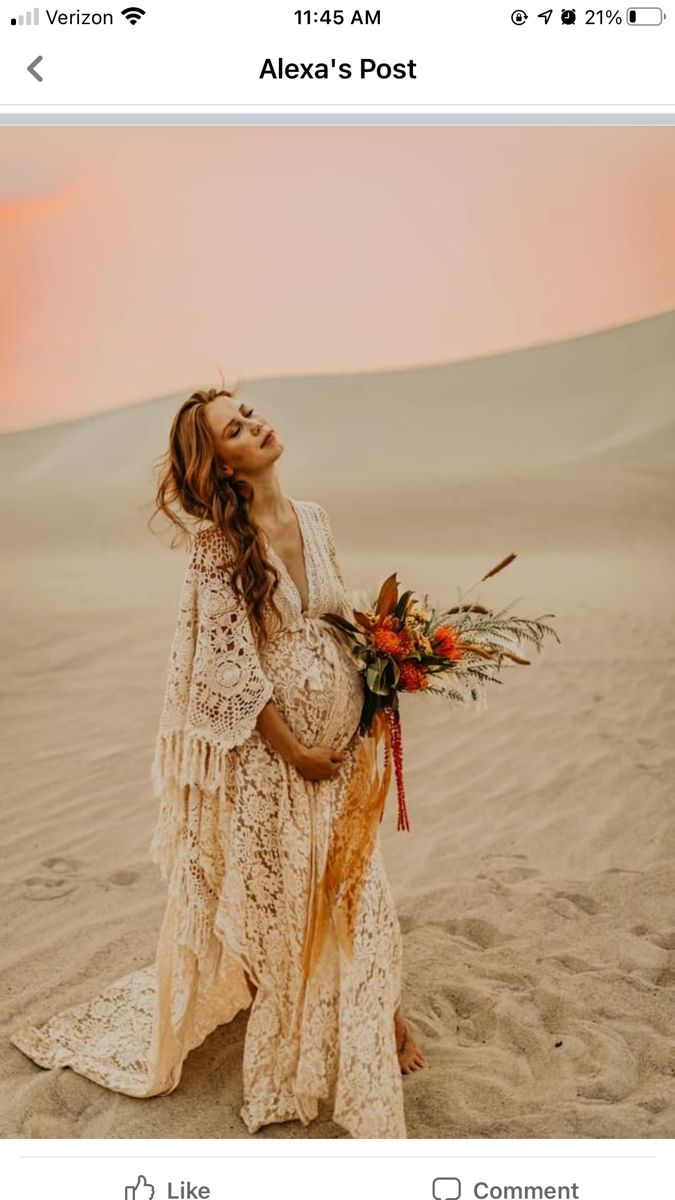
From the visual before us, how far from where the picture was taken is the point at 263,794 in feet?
8.81

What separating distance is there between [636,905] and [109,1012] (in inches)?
64.4

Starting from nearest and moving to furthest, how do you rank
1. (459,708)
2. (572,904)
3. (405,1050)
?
1. (405,1050)
2. (572,904)
3. (459,708)

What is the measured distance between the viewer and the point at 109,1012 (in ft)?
10.1

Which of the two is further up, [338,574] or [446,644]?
[338,574]

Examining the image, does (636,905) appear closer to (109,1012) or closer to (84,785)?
(109,1012)

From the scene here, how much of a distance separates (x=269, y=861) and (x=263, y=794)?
0.51ft

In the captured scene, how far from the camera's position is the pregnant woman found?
8.55 ft

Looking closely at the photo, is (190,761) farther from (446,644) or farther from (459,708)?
(459,708)
